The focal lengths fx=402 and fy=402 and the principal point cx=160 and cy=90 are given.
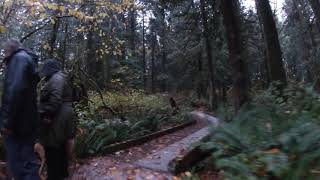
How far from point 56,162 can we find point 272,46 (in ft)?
27.0

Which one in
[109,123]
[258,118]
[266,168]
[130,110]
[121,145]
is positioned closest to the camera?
[266,168]

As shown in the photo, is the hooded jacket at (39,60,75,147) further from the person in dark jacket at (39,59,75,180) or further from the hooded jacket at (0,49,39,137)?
the hooded jacket at (0,49,39,137)

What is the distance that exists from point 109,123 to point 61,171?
4371 mm

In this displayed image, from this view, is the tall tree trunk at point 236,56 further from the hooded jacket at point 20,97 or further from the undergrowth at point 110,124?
the hooded jacket at point 20,97

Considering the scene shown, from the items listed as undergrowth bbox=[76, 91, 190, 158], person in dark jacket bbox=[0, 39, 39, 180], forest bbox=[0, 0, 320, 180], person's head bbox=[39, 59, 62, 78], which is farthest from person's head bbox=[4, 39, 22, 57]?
undergrowth bbox=[76, 91, 190, 158]

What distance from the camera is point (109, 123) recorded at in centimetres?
1045

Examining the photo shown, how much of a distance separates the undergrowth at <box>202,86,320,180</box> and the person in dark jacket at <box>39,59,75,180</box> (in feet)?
7.19

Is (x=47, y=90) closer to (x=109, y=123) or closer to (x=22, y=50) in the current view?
(x=22, y=50)

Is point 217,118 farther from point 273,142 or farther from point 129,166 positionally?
point 129,166

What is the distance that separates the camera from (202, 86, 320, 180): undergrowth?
3691mm

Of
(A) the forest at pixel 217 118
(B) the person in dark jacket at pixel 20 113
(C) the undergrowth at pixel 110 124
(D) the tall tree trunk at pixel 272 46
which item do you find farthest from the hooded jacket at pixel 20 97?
(D) the tall tree trunk at pixel 272 46

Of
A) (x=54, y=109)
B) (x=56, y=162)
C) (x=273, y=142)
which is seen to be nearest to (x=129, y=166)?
(x=56, y=162)

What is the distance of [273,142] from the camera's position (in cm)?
425

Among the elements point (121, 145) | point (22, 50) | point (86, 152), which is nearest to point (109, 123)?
point (121, 145)
